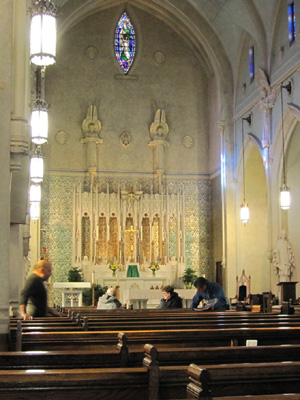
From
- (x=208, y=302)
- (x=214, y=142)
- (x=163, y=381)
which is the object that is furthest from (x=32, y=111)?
(x=214, y=142)

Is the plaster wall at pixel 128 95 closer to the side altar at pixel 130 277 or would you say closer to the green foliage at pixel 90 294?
the side altar at pixel 130 277

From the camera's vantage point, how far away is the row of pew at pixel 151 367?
3.01 m

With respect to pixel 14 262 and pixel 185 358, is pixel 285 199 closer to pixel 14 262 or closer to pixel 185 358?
pixel 14 262

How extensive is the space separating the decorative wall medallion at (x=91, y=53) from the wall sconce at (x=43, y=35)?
20.7 metres

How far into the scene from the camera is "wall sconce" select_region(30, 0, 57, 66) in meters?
7.29

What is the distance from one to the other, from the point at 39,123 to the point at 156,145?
597 inches

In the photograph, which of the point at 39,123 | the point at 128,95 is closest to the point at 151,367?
the point at 39,123

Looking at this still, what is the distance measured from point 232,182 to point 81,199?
236 inches

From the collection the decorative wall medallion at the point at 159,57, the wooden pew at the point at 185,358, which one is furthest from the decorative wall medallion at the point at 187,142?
the wooden pew at the point at 185,358

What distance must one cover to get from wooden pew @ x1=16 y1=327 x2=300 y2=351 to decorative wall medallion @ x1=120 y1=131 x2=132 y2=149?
2187cm

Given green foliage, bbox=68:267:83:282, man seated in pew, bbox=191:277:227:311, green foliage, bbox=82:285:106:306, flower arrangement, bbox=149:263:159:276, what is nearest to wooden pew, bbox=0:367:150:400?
man seated in pew, bbox=191:277:227:311

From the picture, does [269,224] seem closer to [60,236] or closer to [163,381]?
[60,236]

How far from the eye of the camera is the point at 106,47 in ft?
91.8

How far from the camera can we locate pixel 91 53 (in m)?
27.8
